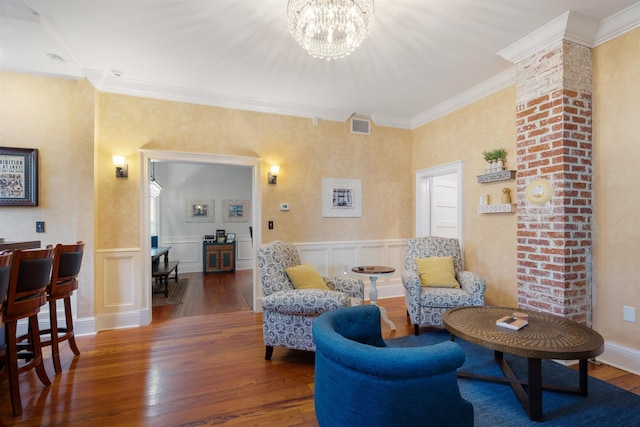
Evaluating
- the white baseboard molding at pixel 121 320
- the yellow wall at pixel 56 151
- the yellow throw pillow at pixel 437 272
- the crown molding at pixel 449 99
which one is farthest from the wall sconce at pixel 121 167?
the yellow throw pillow at pixel 437 272

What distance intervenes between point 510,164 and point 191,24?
3.54 metres

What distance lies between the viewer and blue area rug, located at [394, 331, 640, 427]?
1.89m

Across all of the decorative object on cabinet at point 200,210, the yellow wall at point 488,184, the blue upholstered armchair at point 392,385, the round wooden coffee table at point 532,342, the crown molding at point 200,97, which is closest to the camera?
the blue upholstered armchair at point 392,385

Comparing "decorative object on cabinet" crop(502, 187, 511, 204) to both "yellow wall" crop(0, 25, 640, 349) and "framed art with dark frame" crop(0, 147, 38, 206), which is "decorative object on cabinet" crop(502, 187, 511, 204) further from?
"framed art with dark frame" crop(0, 147, 38, 206)

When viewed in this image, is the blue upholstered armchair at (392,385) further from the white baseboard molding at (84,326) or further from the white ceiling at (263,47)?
the white baseboard molding at (84,326)

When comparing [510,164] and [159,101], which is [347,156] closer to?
[510,164]

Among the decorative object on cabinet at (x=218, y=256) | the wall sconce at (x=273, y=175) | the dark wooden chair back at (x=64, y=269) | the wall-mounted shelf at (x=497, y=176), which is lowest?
the decorative object on cabinet at (x=218, y=256)

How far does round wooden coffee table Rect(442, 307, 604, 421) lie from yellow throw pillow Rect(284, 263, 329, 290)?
1235 mm

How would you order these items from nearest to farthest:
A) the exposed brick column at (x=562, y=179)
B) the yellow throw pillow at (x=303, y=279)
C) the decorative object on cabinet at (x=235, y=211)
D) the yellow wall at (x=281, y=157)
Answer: the exposed brick column at (x=562, y=179), the yellow throw pillow at (x=303, y=279), the yellow wall at (x=281, y=157), the decorative object on cabinet at (x=235, y=211)

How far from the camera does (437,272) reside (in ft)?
11.7

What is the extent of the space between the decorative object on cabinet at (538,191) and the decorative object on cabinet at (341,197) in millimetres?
2346

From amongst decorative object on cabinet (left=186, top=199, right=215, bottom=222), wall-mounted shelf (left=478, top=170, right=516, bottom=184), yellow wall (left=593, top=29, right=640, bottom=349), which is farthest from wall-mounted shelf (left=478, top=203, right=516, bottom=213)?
decorative object on cabinet (left=186, top=199, right=215, bottom=222)

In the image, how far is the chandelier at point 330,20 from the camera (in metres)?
1.99

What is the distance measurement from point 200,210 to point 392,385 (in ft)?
24.2
